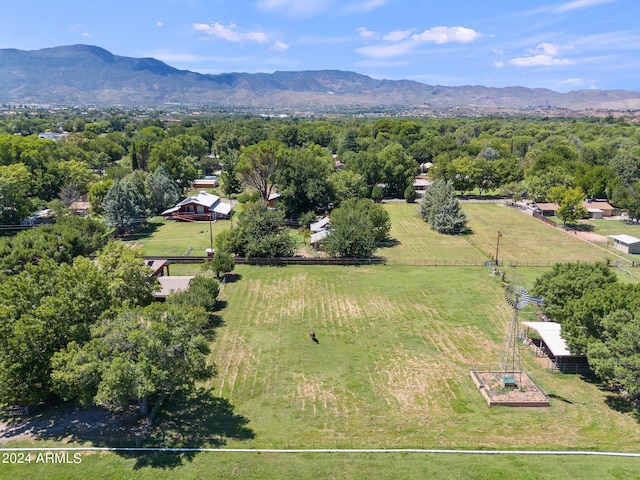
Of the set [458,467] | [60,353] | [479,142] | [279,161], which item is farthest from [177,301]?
[479,142]

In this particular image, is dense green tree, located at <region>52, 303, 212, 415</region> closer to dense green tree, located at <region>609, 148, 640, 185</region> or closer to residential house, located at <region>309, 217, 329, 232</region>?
residential house, located at <region>309, 217, 329, 232</region>

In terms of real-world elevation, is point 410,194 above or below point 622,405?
above

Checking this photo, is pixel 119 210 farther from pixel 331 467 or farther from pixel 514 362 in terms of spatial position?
pixel 514 362

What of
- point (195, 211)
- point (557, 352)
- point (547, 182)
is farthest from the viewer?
point (547, 182)

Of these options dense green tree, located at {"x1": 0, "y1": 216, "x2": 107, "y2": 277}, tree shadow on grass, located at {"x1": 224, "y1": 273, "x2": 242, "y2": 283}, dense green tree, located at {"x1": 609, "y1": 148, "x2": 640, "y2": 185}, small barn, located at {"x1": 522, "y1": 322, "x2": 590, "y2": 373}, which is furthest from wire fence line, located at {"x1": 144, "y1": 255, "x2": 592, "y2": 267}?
dense green tree, located at {"x1": 609, "y1": 148, "x2": 640, "y2": 185}

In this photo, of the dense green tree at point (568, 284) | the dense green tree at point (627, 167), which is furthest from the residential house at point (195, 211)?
the dense green tree at point (627, 167)

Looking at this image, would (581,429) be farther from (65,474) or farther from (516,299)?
(65,474)

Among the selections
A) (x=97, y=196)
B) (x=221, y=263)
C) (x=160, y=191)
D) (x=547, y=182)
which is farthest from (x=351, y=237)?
(x=547, y=182)
